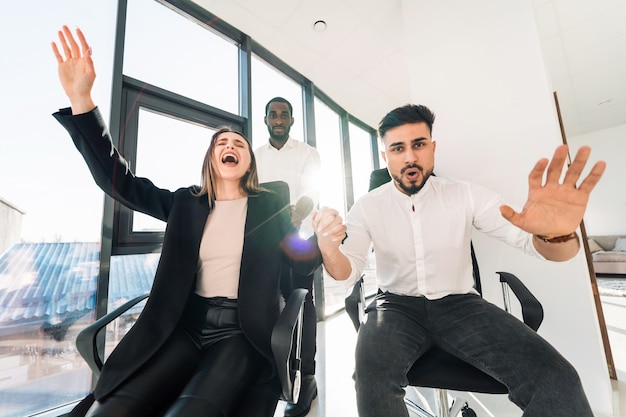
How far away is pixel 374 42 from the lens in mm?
2830

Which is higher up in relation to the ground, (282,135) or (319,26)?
(319,26)

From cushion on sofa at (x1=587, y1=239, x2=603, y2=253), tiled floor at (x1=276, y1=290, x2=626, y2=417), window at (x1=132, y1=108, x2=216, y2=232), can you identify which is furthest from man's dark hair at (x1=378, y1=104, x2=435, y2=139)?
cushion on sofa at (x1=587, y1=239, x2=603, y2=253)

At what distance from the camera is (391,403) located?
810mm

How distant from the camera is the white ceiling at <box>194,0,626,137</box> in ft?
8.01

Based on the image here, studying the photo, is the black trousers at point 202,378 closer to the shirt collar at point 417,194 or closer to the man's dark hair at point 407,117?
the shirt collar at point 417,194

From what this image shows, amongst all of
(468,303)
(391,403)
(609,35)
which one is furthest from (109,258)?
(609,35)

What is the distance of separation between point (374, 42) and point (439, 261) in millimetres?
2653

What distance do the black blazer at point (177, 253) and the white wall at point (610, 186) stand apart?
807 centimetres

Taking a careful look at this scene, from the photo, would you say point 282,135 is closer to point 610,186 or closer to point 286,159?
point 286,159

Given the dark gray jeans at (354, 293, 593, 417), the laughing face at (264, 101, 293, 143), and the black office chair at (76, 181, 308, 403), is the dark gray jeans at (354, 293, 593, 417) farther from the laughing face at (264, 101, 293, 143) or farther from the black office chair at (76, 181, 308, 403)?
the laughing face at (264, 101, 293, 143)

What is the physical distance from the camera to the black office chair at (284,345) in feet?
2.47

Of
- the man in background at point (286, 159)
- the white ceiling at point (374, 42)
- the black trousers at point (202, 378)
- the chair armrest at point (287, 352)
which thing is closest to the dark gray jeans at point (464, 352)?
the chair armrest at point (287, 352)

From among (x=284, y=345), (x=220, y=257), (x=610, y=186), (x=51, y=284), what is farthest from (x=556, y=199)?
(x=610, y=186)

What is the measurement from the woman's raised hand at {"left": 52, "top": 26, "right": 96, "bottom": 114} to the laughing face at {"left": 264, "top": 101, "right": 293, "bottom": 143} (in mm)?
1292
